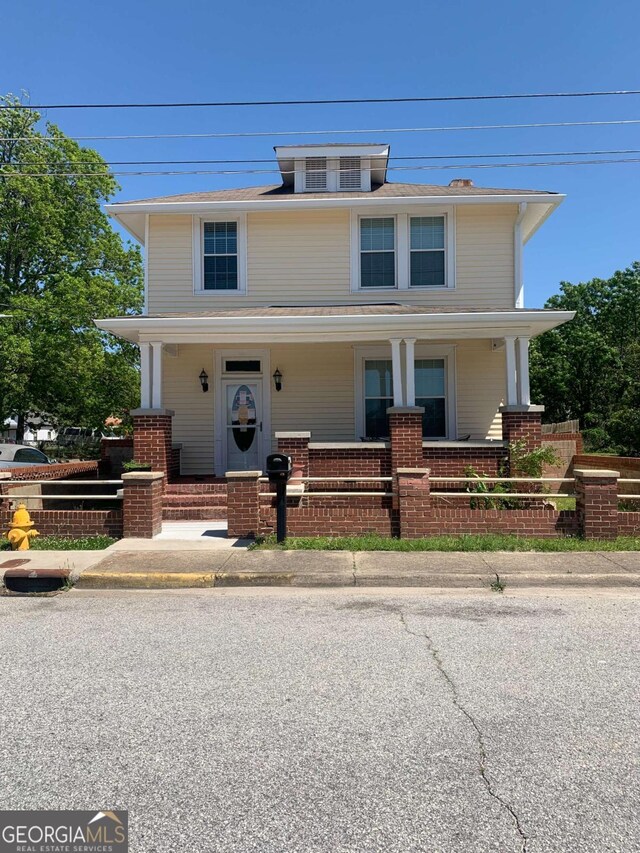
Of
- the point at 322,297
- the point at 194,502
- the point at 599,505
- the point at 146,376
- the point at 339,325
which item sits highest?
the point at 322,297

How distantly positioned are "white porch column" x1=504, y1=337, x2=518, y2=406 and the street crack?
725 centimetres

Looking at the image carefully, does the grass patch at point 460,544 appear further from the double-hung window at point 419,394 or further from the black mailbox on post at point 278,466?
the double-hung window at point 419,394

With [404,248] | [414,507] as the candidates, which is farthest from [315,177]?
[414,507]

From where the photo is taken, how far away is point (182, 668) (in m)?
4.49

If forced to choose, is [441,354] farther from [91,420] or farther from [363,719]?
[91,420]

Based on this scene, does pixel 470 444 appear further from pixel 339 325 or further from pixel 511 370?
pixel 339 325

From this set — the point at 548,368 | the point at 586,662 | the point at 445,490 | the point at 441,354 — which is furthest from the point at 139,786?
the point at 548,368

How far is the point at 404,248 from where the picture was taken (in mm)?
13602

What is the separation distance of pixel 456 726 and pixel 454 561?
4.03m

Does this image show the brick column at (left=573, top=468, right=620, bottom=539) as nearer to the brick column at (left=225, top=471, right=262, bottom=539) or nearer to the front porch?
the brick column at (left=225, top=471, right=262, bottom=539)

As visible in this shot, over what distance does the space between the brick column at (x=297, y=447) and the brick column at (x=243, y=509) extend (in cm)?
236

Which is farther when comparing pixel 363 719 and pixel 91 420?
pixel 91 420

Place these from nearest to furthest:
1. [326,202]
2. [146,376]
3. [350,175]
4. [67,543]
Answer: [67,543], [146,376], [326,202], [350,175]

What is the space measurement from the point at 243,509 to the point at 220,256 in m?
7.11
